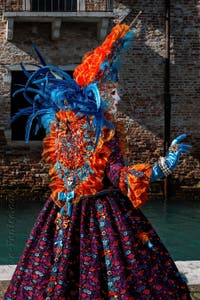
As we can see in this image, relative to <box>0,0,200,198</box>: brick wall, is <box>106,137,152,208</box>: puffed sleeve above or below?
below

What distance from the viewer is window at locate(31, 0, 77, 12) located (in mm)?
10742

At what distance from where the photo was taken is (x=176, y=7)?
1091 centimetres

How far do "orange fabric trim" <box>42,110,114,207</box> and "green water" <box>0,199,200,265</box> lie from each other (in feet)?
11.4

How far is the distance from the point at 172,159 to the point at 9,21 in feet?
27.5

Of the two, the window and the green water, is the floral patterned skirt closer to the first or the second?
the green water

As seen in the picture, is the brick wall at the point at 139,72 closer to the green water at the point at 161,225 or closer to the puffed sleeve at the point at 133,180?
the green water at the point at 161,225

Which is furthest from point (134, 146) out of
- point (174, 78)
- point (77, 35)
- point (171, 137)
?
point (77, 35)

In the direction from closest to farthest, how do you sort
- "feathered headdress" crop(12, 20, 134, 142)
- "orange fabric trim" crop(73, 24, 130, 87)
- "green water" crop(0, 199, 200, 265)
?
"feathered headdress" crop(12, 20, 134, 142) < "orange fabric trim" crop(73, 24, 130, 87) < "green water" crop(0, 199, 200, 265)

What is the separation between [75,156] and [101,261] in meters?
0.62

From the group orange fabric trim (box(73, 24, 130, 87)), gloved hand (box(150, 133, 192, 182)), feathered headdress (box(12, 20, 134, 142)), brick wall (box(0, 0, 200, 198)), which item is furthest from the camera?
brick wall (box(0, 0, 200, 198))

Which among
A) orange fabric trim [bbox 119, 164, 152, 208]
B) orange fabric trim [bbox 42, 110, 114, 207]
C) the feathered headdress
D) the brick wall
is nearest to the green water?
the brick wall

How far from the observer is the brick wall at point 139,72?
→ 1073cm

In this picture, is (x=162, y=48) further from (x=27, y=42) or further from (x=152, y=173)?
(x=152, y=173)

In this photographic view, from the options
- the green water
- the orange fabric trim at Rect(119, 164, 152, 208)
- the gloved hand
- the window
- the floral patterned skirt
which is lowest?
the green water
